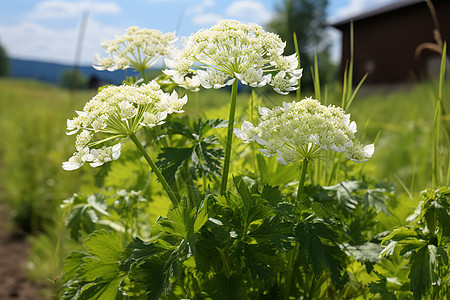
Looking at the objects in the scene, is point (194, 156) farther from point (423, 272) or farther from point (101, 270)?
point (423, 272)

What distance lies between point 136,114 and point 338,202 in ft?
2.19

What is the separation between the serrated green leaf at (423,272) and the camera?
0.91 m

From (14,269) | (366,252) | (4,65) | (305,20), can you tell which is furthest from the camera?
(4,65)

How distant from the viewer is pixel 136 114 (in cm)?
93

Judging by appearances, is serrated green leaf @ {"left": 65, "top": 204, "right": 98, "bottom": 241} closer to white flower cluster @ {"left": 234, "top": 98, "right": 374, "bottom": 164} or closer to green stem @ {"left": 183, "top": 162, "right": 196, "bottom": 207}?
green stem @ {"left": 183, "top": 162, "right": 196, "bottom": 207}

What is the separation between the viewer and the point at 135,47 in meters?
1.21

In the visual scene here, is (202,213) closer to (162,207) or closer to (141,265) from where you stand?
(141,265)

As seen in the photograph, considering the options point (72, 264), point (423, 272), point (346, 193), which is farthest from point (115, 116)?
point (423, 272)

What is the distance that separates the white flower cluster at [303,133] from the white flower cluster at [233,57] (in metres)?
0.07

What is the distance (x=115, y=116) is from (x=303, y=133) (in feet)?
1.45

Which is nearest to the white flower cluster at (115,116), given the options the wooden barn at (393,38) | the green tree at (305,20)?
the wooden barn at (393,38)

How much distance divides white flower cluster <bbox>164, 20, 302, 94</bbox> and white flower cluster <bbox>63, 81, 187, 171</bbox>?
0.26 feet

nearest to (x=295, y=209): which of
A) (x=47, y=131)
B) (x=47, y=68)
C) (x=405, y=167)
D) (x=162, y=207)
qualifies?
(x=162, y=207)

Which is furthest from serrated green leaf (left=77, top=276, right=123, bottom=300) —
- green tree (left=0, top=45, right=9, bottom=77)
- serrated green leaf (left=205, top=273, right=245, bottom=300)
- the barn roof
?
green tree (left=0, top=45, right=9, bottom=77)
